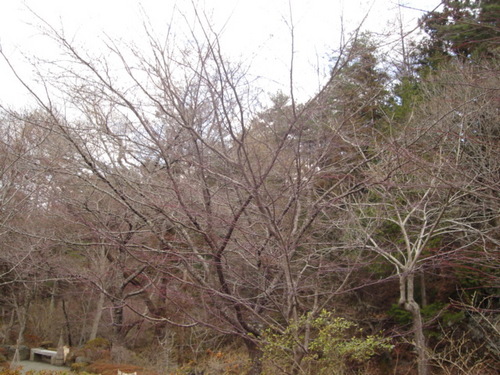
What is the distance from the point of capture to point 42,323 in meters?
19.7

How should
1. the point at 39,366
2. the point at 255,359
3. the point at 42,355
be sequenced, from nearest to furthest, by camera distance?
the point at 255,359 < the point at 39,366 < the point at 42,355

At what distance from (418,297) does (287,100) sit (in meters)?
10.6

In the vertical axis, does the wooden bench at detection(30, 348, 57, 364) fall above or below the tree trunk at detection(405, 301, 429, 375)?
below

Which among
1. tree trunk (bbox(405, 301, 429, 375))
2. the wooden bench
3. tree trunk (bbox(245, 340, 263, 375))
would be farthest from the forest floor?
tree trunk (bbox(405, 301, 429, 375))

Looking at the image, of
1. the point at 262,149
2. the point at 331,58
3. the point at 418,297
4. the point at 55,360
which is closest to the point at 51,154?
the point at 262,149

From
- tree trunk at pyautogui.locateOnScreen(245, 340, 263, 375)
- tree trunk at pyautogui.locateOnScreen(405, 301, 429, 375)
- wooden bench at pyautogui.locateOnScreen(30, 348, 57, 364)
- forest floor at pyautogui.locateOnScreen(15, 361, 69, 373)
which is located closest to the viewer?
tree trunk at pyautogui.locateOnScreen(245, 340, 263, 375)

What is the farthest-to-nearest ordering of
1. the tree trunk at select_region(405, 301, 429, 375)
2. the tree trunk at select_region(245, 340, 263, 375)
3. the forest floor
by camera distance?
the forest floor
the tree trunk at select_region(405, 301, 429, 375)
the tree trunk at select_region(245, 340, 263, 375)

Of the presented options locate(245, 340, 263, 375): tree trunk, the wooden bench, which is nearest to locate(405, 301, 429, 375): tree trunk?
locate(245, 340, 263, 375): tree trunk

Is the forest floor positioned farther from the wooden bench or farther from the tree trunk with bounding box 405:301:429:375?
the tree trunk with bounding box 405:301:429:375

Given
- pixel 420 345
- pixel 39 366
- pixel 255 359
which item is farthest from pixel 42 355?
pixel 420 345

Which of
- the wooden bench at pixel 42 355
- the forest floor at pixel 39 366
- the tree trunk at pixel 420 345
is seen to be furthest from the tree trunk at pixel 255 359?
the wooden bench at pixel 42 355

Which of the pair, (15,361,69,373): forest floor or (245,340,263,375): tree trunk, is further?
(15,361,69,373): forest floor

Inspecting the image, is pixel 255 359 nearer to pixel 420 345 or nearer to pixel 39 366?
pixel 420 345

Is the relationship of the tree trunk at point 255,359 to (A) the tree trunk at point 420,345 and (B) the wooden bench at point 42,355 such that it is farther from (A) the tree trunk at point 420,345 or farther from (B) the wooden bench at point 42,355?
(B) the wooden bench at point 42,355
